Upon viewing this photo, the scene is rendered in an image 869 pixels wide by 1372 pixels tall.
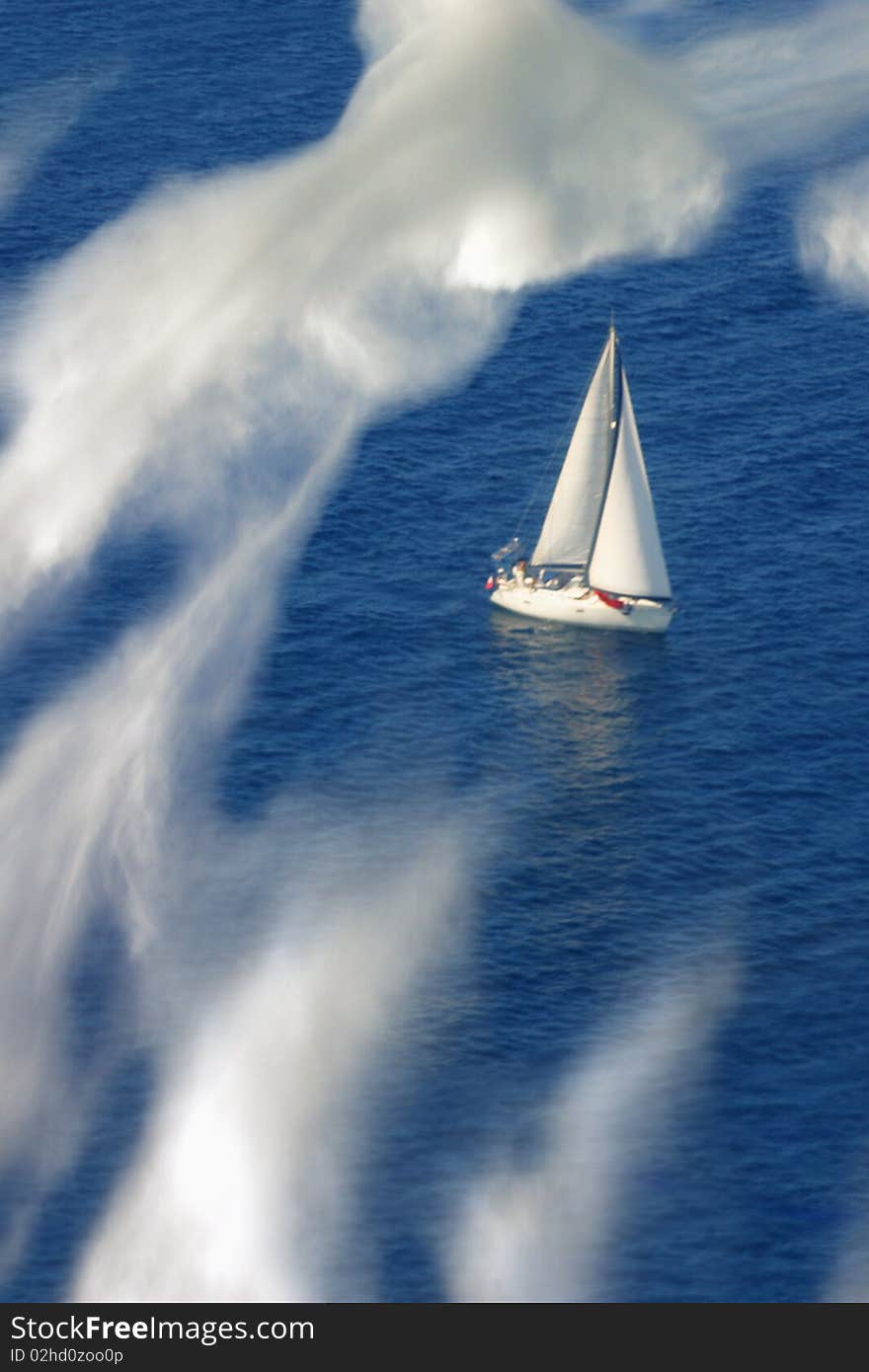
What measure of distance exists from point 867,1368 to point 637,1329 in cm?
1538

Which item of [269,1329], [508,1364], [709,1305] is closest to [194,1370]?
[269,1329]

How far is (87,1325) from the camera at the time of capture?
19488cm

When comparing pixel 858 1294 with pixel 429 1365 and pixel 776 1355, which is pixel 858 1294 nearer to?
pixel 776 1355

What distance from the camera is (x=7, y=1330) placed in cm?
19138

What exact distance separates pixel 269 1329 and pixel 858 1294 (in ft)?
127

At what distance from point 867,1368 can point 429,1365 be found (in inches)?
1113

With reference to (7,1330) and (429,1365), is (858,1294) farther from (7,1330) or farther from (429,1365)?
(7,1330)

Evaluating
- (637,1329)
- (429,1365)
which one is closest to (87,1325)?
(429,1365)

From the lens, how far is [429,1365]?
7785 inches

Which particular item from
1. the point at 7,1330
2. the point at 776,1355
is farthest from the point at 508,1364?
the point at 7,1330

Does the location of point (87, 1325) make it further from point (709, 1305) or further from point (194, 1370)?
point (709, 1305)

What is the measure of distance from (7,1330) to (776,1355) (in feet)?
161

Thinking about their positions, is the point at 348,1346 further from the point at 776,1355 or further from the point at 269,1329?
the point at 776,1355

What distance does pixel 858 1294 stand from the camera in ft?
652
